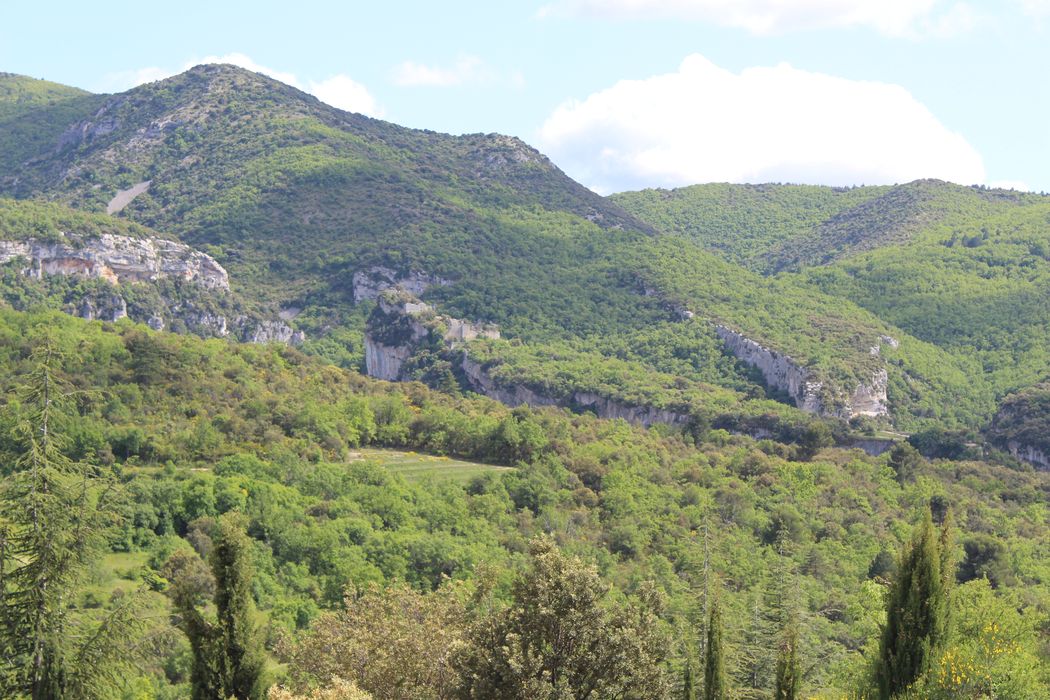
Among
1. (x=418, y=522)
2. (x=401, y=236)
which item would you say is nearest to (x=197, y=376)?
(x=418, y=522)

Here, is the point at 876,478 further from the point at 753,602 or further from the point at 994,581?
the point at 753,602

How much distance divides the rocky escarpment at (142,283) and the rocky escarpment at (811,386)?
52.9 m

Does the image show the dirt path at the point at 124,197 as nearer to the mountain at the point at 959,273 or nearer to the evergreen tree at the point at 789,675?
the mountain at the point at 959,273

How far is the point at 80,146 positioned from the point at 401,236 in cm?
7271

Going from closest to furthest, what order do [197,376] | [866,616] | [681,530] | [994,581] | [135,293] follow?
[866,616]
[994,581]
[681,530]
[197,376]
[135,293]

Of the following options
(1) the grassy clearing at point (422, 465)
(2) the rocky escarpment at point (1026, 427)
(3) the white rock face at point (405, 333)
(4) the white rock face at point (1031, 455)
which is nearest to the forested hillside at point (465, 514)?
(1) the grassy clearing at point (422, 465)

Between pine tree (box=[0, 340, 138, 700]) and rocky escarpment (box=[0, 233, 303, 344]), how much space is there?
→ 9946 centimetres

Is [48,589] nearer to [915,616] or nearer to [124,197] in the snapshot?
[915,616]

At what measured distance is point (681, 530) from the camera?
56.2 metres

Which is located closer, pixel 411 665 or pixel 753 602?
pixel 411 665

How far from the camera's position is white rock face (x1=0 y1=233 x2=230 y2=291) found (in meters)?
117

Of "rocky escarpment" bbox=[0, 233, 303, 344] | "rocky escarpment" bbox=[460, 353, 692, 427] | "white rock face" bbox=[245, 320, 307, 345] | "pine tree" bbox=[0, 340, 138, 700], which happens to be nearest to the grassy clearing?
"rocky escarpment" bbox=[460, 353, 692, 427]

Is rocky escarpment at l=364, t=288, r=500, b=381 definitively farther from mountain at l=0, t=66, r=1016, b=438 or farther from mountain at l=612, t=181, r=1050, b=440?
mountain at l=612, t=181, r=1050, b=440

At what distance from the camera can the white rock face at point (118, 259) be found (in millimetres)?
116812
